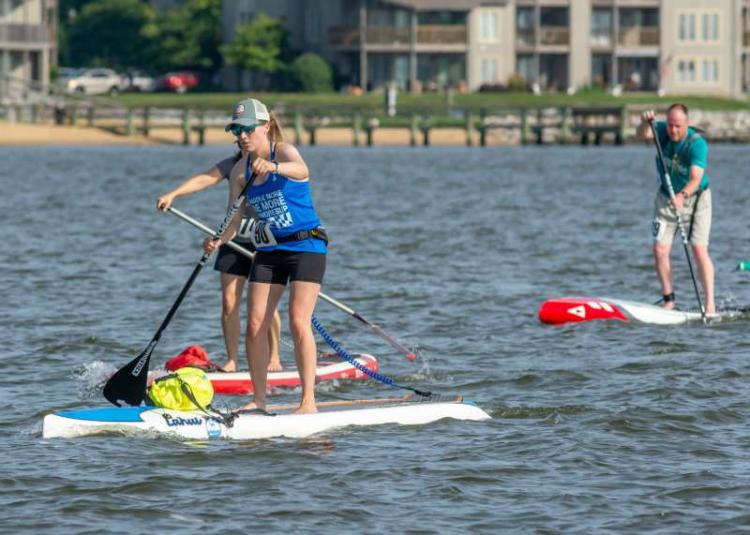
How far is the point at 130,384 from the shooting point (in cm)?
1298

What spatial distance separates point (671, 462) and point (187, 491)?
330 centimetres

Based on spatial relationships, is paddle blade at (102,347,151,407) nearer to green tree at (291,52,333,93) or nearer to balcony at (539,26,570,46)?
green tree at (291,52,333,93)

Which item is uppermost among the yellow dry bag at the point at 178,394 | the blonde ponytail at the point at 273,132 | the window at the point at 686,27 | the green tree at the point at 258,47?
the window at the point at 686,27

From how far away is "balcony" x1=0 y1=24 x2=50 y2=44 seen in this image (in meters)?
79.9

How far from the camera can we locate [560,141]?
269ft

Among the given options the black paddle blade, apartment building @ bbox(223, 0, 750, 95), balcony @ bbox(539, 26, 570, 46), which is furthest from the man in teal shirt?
balcony @ bbox(539, 26, 570, 46)

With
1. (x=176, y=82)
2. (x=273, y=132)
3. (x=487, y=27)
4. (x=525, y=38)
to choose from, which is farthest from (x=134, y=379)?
(x=525, y=38)

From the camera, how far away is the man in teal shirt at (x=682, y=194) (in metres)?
17.7

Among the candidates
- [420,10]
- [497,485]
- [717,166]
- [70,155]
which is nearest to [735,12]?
[420,10]

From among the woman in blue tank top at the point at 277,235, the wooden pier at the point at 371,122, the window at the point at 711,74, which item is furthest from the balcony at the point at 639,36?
the woman in blue tank top at the point at 277,235

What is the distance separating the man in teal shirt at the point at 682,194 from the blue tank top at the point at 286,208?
6.41 m

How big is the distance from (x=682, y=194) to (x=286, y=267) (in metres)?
6.66

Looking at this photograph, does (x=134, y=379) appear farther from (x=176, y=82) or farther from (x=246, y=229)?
(x=176, y=82)

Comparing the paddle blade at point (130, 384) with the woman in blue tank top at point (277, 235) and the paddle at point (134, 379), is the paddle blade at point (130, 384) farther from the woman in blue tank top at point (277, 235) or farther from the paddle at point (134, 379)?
the woman in blue tank top at point (277, 235)
